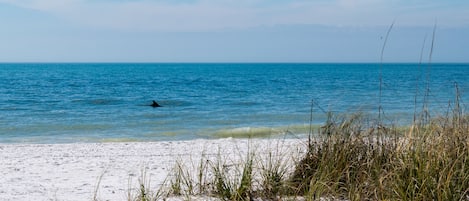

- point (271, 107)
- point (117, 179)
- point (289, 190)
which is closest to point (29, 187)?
point (117, 179)

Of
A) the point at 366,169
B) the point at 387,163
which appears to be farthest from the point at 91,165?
the point at 387,163

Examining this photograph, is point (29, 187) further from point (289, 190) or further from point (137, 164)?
point (289, 190)

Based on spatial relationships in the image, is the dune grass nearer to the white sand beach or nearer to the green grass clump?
the green grass clump

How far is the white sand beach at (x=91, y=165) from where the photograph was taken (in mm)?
6934

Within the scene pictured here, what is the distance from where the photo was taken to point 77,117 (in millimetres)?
21094

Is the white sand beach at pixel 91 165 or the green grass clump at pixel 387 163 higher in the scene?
the green grass clump at pixel 387 163

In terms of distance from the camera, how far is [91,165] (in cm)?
933

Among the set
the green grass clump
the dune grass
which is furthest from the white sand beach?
the green grass clump

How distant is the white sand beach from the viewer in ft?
22.7

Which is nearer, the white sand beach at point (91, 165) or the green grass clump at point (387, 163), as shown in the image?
the green grass clump at point (387, 163)

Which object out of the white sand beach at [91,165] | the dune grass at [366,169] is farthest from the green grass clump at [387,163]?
the white sand beach at [91,165]

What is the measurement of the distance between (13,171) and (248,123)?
10.7 metres

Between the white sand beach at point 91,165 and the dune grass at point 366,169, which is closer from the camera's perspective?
the dune grass at point 366,169

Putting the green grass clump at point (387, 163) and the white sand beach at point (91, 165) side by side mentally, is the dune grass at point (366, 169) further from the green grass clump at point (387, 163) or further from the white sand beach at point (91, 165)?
the white sand beach at point (91, 165)
